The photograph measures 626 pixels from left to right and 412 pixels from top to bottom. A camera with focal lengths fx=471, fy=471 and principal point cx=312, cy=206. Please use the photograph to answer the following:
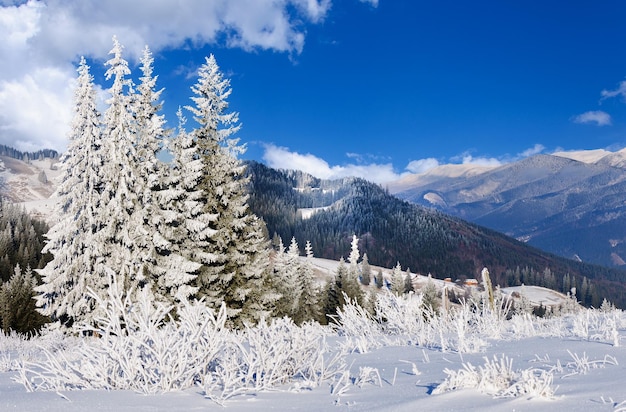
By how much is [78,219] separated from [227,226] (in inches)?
271

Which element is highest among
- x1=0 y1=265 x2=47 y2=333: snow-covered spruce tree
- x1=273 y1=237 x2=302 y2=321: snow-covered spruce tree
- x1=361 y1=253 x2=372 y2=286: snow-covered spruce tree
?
x1=361 y1=253 x2=372 y2=286: snow-covered spruce tree

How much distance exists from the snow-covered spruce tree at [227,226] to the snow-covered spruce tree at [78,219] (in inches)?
189

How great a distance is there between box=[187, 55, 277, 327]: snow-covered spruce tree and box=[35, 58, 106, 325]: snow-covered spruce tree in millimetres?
4794

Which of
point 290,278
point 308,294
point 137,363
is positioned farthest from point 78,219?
point 308,294

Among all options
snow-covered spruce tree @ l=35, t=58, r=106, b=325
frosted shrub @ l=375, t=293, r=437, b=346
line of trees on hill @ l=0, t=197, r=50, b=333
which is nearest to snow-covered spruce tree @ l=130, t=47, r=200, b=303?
snow-covered spruce tree @ l=35, t=58, r=106, b=325

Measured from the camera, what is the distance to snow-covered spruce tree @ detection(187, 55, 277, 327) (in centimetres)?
2097

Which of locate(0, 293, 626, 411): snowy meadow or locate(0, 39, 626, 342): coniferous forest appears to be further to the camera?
locate(0, 39, 626, 342): coniferous forest

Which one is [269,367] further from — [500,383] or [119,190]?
[119,190]

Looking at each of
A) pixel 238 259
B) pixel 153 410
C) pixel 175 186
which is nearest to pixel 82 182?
pixel 175 186

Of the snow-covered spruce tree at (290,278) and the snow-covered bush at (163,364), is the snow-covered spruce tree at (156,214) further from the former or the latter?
the snow-covered spruce tree at (290,278)

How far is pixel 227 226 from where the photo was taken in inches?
846

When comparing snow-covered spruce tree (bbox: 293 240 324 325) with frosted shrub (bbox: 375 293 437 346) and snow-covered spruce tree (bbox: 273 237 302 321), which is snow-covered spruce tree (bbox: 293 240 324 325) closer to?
snow-covered spruce tree (bbox: 273 237 302 321)

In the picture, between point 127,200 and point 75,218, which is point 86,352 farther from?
point 75,218

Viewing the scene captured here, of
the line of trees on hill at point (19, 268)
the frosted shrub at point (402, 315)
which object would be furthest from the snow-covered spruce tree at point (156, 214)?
the frosted shrub at point (402, 315)
